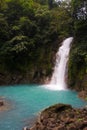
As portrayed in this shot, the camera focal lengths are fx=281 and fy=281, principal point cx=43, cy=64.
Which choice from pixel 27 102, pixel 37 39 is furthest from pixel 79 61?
pixel 27 102

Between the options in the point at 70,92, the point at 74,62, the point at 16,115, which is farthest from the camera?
the point at 74,62

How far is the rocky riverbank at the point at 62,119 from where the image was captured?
39.6 ft

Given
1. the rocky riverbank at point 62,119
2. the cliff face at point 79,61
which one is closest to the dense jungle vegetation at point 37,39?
the cliff face at point 79,61

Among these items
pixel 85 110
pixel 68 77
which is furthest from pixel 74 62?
pixel 85 110

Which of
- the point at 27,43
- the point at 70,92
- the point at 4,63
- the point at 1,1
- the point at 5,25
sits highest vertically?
the point at 1,1

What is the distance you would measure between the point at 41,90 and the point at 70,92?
2719 mm

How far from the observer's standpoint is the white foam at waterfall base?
28.7 m

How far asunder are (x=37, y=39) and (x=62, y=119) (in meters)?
20.0

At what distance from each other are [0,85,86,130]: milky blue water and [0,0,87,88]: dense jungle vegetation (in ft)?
9.24

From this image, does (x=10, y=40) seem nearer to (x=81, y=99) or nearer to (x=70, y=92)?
(x=70, y=92)

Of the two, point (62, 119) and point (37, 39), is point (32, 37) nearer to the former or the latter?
point (37, 39)

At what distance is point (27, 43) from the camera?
30.9 m

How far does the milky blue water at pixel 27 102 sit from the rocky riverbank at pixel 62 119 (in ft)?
5.40

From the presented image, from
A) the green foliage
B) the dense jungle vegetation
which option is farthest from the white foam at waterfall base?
the green foliage
